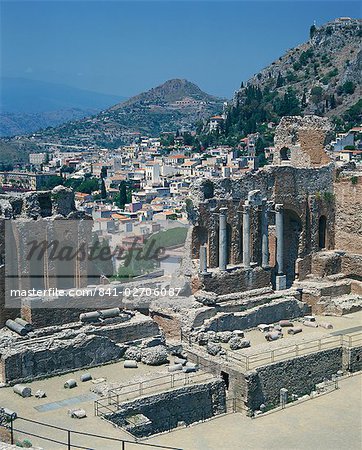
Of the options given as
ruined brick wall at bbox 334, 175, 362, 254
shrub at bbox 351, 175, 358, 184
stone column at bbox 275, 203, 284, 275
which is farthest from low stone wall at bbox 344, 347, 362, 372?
shrub at bbox 351, 175, 358, 184

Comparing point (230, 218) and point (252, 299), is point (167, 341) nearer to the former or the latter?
point (252, 299)

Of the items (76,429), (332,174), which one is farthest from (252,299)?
(76,429)

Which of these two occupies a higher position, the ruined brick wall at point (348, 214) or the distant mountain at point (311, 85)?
the distant mountain at point (311, 85)

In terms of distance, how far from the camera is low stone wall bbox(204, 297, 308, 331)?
80.2ft

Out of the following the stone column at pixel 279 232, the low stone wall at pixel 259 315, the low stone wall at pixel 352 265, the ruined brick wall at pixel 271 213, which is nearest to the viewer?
the low stone wall at pixel 259 315

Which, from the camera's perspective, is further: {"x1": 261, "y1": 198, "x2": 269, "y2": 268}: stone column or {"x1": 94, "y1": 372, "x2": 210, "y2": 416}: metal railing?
{"x1": 261, "y1": 198, "x2": 269, "y2": 268}: stone column

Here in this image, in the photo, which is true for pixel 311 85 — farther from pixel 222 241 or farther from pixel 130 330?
pixel 130 330

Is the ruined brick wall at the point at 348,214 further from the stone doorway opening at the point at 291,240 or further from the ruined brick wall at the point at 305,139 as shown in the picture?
the stone doorway opening at the point at 291,240

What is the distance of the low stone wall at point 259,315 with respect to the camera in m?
24.4

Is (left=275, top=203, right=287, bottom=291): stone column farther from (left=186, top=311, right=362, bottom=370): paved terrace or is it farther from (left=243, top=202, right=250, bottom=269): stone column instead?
(left=186, top=311, right=362, bottom=370): paved terrace

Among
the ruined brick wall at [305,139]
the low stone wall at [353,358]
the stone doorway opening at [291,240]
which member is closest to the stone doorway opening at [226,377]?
the low stone wall at [353,358]

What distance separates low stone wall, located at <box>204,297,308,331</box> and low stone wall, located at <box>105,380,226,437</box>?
11.9 feet

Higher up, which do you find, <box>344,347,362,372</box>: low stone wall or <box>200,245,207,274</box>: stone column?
<box>200,245,207,274</box>: stone column

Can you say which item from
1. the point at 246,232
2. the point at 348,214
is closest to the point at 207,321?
the point at 246,232
